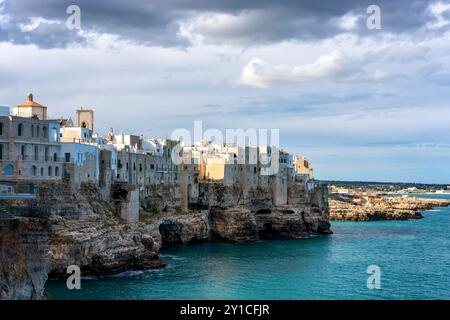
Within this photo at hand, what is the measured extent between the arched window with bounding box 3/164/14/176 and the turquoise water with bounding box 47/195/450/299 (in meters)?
8.78

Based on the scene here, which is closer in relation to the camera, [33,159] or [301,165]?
[33,159]

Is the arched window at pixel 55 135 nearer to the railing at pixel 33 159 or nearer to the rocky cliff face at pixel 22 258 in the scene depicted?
the railing at pixel 33 159

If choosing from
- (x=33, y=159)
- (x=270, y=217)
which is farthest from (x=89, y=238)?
(x=270, y=217)

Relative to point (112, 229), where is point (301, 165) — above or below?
above

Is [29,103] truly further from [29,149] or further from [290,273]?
[290,273]

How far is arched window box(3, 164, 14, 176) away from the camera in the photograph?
45938 millimetres

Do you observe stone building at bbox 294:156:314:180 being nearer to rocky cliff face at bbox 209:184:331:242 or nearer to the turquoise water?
rocky cliff face at bbox 209:184:331:242

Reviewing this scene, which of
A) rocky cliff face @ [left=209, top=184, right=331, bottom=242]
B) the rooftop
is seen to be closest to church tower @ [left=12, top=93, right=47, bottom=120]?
the rooftop

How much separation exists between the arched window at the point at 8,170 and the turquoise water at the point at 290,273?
878 cm

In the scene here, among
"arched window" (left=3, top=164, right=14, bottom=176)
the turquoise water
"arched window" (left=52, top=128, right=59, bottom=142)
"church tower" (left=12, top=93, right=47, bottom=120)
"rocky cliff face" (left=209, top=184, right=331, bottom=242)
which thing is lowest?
the turquoise water

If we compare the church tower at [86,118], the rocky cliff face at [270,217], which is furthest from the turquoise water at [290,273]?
the church tower at [86,118]

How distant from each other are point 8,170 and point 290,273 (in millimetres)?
23931

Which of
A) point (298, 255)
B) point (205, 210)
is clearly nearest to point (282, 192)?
point (205, 210)

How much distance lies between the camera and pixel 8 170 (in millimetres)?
46125
